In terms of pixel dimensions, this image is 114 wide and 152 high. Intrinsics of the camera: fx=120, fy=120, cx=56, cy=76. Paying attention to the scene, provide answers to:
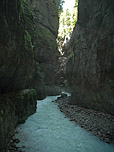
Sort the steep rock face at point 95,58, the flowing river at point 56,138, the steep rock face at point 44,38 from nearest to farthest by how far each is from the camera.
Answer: the flowing river at point 56,138, the steep rock face at point 95,58, the steep rock face at point 44,38

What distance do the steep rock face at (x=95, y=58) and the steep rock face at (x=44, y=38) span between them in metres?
10.4

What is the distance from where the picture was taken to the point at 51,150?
5375 millimetres

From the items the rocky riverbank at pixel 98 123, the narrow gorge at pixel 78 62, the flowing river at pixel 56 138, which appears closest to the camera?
the narrow gorge at pixel 78 62

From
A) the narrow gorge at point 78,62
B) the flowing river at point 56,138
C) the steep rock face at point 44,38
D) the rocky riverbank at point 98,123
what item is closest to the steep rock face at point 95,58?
the narrow gorge at point 78,62

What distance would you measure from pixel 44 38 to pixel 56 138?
21.3m

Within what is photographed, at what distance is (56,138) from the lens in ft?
21.4

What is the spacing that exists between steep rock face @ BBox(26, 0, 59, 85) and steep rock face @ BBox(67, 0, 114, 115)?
1039cm

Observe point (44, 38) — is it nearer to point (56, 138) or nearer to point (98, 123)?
point (98, 123)

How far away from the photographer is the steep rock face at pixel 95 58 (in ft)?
31.4

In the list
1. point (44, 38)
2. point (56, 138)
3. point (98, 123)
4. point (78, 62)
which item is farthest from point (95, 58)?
point (44, 38)

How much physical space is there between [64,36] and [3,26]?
44.3m

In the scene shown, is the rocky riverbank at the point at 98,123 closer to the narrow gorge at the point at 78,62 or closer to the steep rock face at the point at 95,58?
the narrow gorge at the point at 78,62

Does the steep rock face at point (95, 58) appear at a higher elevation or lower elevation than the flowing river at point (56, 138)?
higher

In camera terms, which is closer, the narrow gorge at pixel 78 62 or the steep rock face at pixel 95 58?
the narrow gorge at pixel 78 62
